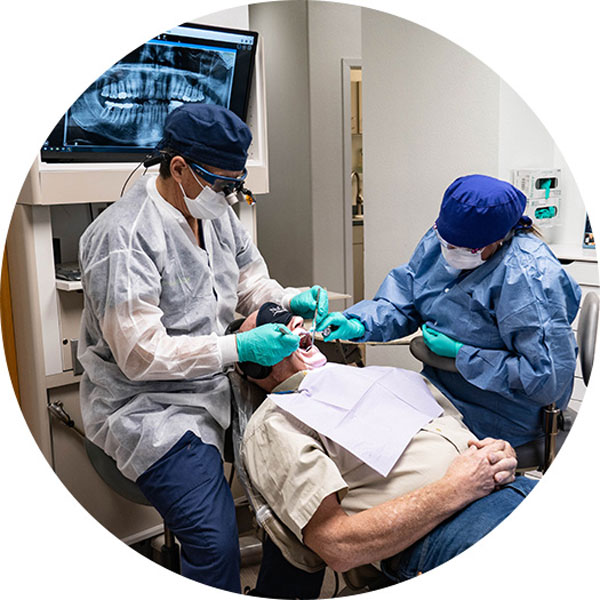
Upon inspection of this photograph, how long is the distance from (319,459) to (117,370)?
1.87ft

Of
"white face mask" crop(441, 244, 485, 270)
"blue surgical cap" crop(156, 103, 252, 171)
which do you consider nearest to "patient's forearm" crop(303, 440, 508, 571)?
"white face mask" crop(441, 244, 485, 270)

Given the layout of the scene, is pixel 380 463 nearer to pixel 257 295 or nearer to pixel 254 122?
pixel 257 295

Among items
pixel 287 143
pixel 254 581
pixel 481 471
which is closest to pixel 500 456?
pixel 481 471

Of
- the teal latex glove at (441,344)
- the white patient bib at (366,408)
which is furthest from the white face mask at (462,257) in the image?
the white patient bib at (366,408)

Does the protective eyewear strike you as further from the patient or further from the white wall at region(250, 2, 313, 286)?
the white wall at region(250, 2, 313, 286)

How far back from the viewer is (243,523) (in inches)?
91.5

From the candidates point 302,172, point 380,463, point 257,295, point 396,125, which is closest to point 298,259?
point 302,172

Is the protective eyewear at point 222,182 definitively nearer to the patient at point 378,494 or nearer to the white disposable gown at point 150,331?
the white disposable gown at point 150,331

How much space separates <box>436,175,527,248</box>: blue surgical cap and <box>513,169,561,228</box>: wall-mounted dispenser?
3.59ft

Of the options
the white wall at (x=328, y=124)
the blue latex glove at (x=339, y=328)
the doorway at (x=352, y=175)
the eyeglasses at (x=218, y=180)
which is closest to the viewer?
the eyeglasses at (x=218, y=180)

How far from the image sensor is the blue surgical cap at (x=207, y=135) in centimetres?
155

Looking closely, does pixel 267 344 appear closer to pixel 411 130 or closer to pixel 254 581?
pixel 254 581

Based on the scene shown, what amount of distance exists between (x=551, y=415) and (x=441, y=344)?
0.99 ft

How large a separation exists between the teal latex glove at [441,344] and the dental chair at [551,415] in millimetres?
26
